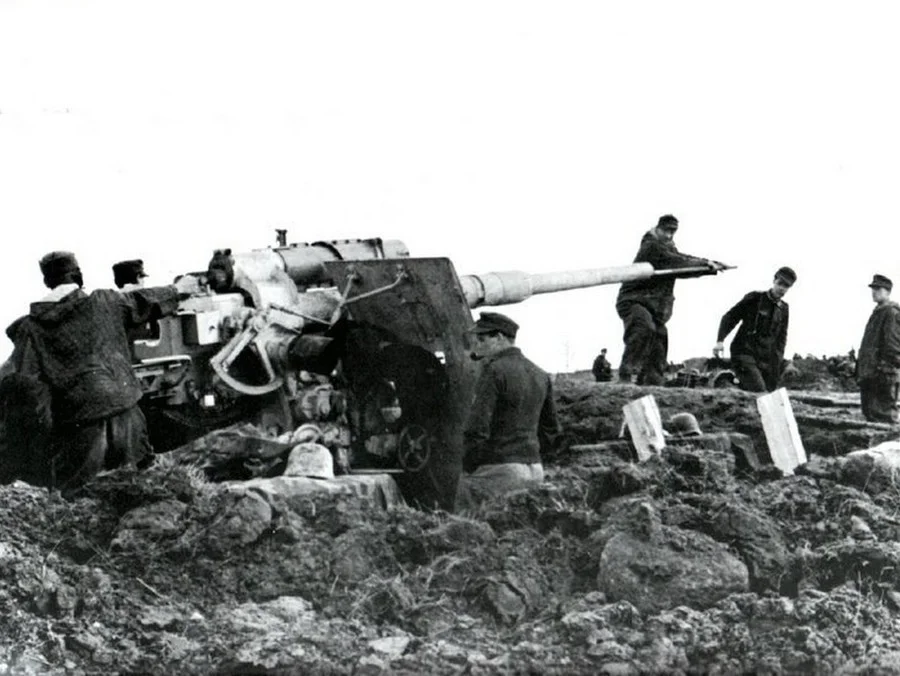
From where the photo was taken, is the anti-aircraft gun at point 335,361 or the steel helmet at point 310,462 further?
the anti-aircraft gun at point 335,361

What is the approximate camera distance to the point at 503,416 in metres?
8.67

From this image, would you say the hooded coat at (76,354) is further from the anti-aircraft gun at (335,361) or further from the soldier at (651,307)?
the soldier at (651,307)

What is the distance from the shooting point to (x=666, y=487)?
744cm

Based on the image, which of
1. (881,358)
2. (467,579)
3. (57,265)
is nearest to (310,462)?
(57,265)

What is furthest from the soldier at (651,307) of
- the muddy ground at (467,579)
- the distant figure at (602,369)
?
the muddy ground at (467,579)

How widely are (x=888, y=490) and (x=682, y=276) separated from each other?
20.1ft

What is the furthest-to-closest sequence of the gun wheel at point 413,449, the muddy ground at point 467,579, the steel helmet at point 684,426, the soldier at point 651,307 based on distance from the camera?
the soldier at point 651,307 → the steel helmet at point 684,426 → the gun wheel at point 413,449 → the muddy ground at point 467,579

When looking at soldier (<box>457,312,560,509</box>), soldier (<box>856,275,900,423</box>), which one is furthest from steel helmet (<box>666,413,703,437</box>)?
soldier (<box>856,275,900,423</box>)

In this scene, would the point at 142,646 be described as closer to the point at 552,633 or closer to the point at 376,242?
the point at 552,633

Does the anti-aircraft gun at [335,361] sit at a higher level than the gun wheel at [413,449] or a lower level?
higher

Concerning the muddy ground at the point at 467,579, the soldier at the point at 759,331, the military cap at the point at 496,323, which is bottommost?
the muddy ground at the point at 467,579

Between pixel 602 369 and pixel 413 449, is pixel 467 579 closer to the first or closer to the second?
pixel 413 449

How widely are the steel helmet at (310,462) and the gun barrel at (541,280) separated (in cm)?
223

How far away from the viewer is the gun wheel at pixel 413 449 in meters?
9.70
